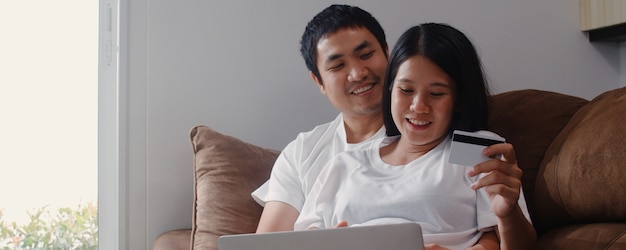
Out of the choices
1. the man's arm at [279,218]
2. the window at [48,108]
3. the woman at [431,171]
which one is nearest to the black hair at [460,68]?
the woman at [431,171]

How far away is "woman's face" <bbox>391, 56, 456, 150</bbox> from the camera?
4.91 feet

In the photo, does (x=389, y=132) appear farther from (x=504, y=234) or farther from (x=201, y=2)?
(x=201, y=2)

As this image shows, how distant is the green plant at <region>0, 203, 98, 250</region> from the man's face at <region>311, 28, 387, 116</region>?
963mm

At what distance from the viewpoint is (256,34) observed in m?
2.37

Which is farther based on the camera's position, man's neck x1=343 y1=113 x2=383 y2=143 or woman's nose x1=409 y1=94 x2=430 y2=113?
man's neck x1=343 y1=113 x2=383 y2=143

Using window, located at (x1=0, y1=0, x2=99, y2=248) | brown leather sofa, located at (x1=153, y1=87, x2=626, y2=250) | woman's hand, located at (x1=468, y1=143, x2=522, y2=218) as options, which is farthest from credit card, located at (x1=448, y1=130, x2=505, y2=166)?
window, located at (x1=0, y1=0, x2=99, y2=248)

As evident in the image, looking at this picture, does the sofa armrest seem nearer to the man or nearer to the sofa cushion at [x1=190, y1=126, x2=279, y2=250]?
the sofa cushion at [x1=190, y1=126, x2=279, y2=250]

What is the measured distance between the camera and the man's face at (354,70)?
5.82 feet

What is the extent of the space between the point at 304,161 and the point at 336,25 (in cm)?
34

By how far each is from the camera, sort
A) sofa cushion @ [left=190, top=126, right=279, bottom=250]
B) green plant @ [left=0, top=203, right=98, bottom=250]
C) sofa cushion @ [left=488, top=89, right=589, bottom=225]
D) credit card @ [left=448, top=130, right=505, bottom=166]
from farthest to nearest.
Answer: green plant @ [left=0, top=203, right=98, bottom=250] < sofa cushion @ [left=190, top=126, right=279, bottom=250] < sofa cushion @ [left=488, top=89, right=589, bottom=225] < credit card @ [left=448, top=130, right=505, bottom=166]

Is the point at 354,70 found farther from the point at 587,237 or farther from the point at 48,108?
the point at 48,108

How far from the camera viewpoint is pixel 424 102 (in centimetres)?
150

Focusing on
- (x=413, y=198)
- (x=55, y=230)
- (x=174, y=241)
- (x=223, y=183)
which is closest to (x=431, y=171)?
(x=413, y=198)

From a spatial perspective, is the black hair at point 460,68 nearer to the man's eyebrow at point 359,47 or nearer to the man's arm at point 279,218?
the man's eyebrow at point 359,47
